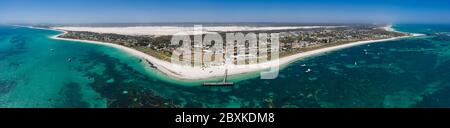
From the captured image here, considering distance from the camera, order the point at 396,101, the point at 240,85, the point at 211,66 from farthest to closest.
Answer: the point at 211,66
the point at 240,85
the point at 396,101

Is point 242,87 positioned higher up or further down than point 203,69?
further down

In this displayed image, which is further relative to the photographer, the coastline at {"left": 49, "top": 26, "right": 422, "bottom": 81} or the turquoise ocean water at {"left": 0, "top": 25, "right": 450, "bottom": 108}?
the coastline at {"left": 49, "top": 26, "right": 422, "bottom": 81}

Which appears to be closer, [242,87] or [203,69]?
[242,87]

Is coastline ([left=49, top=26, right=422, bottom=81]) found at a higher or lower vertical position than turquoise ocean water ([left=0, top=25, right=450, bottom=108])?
higher

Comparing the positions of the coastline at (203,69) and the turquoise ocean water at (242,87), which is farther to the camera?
the coastline at (203,69)

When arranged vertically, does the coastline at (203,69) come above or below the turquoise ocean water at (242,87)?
above
